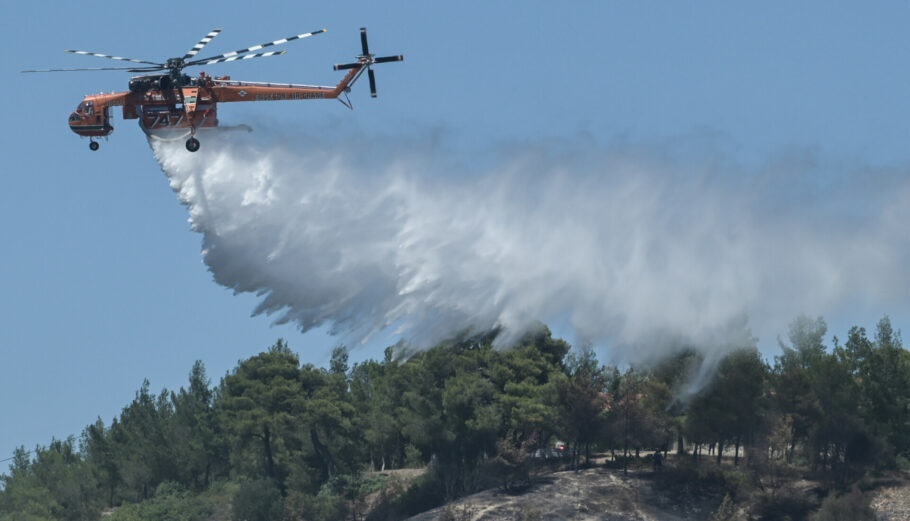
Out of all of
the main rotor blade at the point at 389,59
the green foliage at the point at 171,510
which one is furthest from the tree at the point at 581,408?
the green foliage at the point at 171,510

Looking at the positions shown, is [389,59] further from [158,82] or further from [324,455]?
[324,455]

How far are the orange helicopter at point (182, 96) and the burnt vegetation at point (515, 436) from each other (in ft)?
48.6

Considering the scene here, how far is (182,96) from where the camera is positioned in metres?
55.2

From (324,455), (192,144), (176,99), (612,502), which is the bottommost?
(612,502)

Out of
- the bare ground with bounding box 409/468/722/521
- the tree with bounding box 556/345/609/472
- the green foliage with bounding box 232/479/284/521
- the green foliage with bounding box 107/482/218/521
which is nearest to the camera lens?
the bare ground with bounding box 409/468/722/521

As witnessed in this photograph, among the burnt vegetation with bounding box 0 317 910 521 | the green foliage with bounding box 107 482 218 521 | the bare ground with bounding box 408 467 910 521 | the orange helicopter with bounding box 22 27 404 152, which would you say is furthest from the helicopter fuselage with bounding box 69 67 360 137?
the green foliage with bounding box 107 482 218 521

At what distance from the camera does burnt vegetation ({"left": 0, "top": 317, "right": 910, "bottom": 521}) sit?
6431 cm

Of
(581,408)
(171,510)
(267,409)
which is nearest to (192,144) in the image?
(581,408)

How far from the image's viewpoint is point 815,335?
249 ft

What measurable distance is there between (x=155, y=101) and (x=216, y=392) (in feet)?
181

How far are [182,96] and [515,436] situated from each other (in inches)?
1049

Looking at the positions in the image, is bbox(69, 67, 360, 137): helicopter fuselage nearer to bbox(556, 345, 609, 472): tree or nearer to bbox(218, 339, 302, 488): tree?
bbox(556, 345, 609, 472): tree

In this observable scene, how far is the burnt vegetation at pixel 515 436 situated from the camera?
64312 millimetres

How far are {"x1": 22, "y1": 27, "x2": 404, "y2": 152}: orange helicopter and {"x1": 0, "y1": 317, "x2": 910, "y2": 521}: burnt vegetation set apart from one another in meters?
14.8
